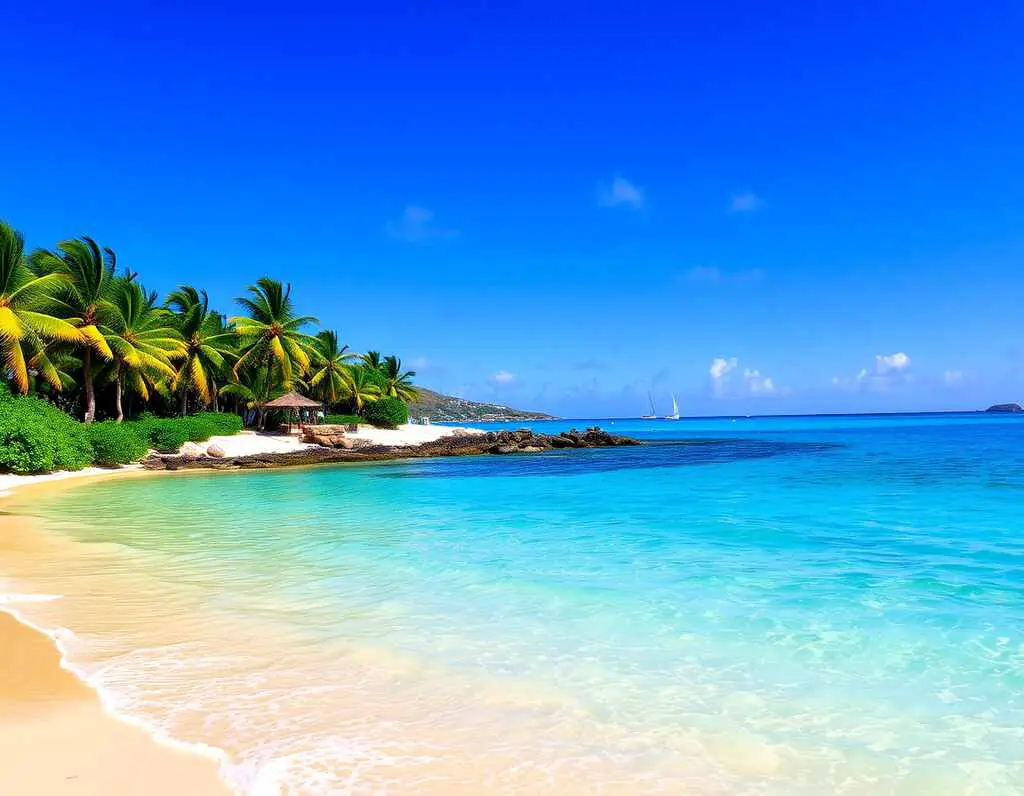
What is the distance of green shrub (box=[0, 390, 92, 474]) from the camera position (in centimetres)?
2352

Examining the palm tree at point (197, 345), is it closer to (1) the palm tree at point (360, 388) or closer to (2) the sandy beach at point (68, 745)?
(1) the palm tree at point (360, 388)

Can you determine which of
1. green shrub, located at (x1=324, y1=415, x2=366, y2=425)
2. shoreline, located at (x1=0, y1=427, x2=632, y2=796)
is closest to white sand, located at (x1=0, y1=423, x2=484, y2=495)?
green shrub, located at (x1=324, y1=415, x2=366, y2=425)

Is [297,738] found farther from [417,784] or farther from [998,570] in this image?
[998,570]

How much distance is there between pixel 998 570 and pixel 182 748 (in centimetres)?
952

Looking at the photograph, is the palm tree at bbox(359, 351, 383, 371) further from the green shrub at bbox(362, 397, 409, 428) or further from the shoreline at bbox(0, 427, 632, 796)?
the shoreline at bbox(0, 427, 632, 796)

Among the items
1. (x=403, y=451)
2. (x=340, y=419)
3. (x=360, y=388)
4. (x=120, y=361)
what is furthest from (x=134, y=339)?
(x=360, y=388)

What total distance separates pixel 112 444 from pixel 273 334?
52.9 ft

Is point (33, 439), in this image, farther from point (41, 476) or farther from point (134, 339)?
point (134, 339)

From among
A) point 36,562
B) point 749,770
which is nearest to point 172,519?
point 36,562

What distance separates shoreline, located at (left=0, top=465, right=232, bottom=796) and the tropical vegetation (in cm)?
2374

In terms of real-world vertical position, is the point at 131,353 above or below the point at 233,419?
above

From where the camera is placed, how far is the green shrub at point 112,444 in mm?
28781

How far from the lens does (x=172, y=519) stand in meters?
13.8

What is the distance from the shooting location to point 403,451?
40.8 m
